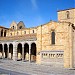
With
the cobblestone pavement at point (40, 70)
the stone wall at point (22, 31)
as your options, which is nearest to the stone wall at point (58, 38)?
the cobblestone pavement at point (40, 70)

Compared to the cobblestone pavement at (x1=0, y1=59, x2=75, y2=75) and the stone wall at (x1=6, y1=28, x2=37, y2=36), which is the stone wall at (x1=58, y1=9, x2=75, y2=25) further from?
the cobblestone pavement at (x1=0, y1=59, x2=75, y2=75)

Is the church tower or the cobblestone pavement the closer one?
the cobblestone pavement

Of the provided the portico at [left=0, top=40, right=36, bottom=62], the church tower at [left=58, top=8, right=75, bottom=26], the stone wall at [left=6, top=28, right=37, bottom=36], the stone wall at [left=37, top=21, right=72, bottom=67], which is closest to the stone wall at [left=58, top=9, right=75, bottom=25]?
the church tower at [left=58, top=8, right=75, bottom=26]

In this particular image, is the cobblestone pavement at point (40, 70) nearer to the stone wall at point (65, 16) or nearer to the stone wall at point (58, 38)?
the stone wall at point (58, 38)

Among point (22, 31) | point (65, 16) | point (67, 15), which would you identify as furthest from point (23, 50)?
point (67, 15)

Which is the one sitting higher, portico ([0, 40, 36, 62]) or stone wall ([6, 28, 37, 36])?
stone wall ([6, 28, 37, 36])

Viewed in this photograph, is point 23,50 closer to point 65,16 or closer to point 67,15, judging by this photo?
point 65,16

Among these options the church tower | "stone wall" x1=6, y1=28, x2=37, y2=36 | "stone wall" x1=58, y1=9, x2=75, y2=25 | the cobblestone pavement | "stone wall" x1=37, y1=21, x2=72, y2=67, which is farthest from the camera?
"stone wall" x1=6, y1=28, x2=37, y2=36

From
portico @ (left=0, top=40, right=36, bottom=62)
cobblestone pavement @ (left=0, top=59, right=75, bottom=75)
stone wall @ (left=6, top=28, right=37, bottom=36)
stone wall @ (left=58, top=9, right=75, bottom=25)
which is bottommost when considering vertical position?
cobblestone pavement @ (left=0, top=59, right=75, bottom=75)

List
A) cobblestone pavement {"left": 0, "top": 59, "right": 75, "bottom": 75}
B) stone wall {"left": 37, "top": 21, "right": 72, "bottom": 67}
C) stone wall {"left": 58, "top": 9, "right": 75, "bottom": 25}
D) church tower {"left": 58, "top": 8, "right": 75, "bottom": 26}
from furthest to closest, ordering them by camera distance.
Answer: church tower {"left": 58, "top": 8, "right": 75, "bottom": 26} < stone wall {"left": 58, "top": 9, "right": 75, "bottom": 25} < stone wall {"left": 37, "top": 21, "right": 72, "bottom": 67} < cobblestone pavement {"left": 0, "top": 59, "right": 75, "bottom": 75}

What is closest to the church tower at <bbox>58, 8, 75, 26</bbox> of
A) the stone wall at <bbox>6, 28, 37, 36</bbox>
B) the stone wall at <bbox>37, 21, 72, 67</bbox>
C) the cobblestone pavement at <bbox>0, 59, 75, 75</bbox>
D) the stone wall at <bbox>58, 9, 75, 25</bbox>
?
the stone wall at <bbox>58, 9, 75, 25</bbox>

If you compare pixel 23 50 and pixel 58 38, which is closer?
pixel 58 38

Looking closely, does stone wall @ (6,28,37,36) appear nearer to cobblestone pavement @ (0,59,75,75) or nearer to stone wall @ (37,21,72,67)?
stone wall @ (37,21,72,67)

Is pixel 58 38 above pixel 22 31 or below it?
below
